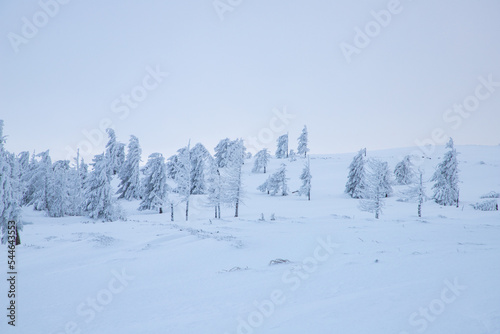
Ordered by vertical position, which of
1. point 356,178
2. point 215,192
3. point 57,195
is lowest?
point 57,195

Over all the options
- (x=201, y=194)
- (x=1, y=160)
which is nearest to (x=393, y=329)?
(x=1, y=160)

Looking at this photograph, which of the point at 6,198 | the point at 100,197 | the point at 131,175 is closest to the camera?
the point at 6,198

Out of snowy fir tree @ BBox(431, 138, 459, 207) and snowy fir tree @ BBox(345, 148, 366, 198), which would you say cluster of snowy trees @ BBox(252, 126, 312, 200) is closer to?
snowy fir tree @ BBox(345, 148, 366, 198)

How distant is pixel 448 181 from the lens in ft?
123

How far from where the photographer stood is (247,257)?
13.1 meters

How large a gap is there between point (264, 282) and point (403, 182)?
55.4 meters

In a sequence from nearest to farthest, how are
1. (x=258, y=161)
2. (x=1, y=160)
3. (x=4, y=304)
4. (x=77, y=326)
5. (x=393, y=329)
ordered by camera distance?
(x=393, y=329)
(x=77, y=326)
(x=4, y=304)
(x=1, y=160)
(x=258, y=161)

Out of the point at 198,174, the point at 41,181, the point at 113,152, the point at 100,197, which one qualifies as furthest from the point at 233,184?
the point at 113,152

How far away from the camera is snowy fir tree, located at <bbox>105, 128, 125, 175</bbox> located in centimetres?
5257

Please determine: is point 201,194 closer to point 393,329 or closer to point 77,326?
point 77,326

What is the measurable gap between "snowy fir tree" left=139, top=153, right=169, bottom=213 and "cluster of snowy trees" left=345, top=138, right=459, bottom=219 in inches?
1116

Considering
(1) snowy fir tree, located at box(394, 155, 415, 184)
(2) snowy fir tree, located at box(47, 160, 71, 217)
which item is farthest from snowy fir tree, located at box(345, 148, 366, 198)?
(2) snowy fir tree, located at box(47, 160, 71, 217)

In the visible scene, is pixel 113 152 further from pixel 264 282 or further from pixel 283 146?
pixel 283 146

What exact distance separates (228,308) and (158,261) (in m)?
6.77
